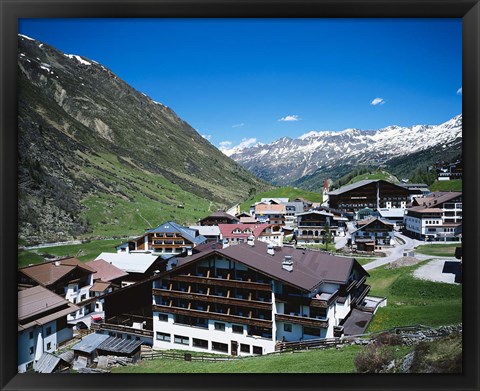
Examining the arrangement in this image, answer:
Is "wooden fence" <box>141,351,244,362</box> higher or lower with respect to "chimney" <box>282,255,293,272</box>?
lower

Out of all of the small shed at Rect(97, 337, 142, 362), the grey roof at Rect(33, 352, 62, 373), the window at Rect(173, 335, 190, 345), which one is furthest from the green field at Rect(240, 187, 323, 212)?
the grey roof at Rect(33, 352, 62, 373)

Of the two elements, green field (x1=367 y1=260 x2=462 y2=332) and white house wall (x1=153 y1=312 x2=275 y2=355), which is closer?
white house wall (x1=153 y1=312 x2=275 y2=355)

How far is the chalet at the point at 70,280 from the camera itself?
11.4 m

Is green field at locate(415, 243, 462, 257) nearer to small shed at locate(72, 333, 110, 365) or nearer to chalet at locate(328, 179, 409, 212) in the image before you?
chalet at locate(328, 179, 409, 212)

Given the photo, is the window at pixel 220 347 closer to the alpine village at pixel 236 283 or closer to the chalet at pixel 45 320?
the alpine village at pixel 236 283

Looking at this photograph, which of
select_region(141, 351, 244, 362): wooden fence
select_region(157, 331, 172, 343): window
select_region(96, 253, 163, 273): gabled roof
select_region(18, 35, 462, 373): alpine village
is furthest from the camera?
select_region(96, 253, 163, 273): gabled roof

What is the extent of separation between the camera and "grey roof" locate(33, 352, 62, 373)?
197 inches

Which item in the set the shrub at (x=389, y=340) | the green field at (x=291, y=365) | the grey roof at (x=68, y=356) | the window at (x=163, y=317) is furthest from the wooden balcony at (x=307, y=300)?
the grey roof at (x=68, y=356)

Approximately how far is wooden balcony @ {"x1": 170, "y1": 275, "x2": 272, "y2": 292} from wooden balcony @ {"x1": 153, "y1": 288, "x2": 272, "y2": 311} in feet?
1.11

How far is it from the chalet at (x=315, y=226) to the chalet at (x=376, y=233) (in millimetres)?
1916

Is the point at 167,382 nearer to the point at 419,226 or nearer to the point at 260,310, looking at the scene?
the point at 260,310

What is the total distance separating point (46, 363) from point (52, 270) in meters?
7.50

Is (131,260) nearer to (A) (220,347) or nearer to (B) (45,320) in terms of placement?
(B) (45,320)
